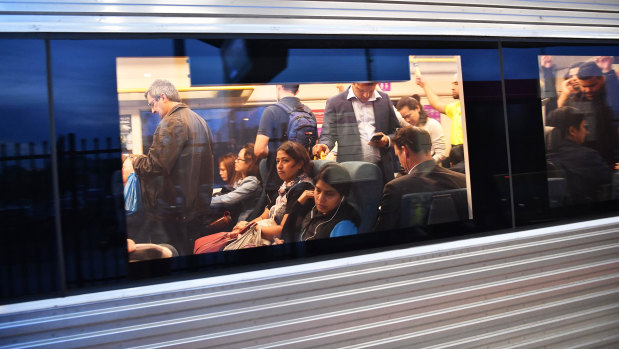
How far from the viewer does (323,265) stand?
2.77m

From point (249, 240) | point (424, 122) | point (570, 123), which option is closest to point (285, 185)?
point (249, 240)

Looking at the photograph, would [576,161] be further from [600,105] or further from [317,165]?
[317,165]

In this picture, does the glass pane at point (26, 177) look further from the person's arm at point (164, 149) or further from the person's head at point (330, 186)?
the person's head at point (330, 186)

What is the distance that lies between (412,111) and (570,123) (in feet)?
4.33

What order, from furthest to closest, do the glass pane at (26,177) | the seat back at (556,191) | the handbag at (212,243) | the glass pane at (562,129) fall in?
the seat back at (556,191) < the glass pane at (562,129) < the handbag at (212,243) < the glass pane at (26,177)

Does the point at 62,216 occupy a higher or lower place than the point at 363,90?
lower

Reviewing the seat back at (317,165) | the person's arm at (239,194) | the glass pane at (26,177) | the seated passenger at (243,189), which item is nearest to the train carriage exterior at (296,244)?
the glass pane at (26,177)

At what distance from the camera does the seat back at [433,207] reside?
3.05 metres

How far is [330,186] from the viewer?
288cm

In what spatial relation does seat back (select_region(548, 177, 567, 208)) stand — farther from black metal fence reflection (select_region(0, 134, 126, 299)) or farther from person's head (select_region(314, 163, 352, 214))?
black metal fence reflection (select_region(0, 134, 126, 299))

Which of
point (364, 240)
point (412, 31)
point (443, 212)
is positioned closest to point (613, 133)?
point (443, 212)

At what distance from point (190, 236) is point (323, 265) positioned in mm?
735

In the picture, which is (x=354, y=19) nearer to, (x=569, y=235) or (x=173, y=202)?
(x=173, y=202)

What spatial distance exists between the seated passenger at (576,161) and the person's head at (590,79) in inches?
6.7
